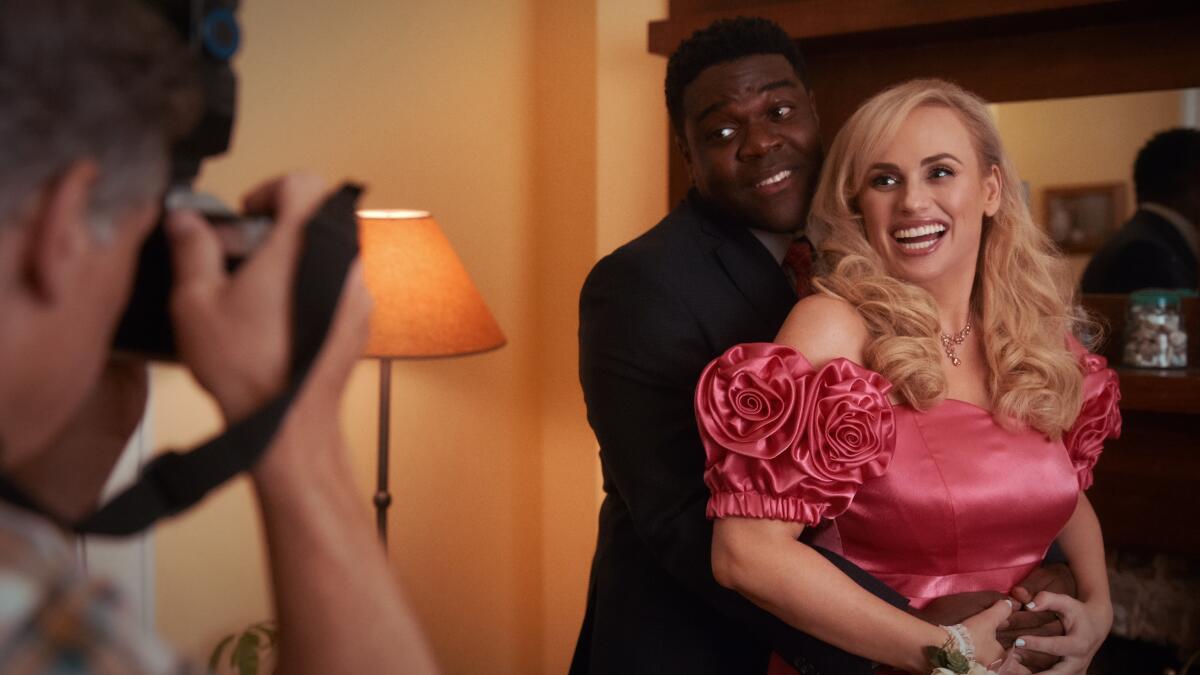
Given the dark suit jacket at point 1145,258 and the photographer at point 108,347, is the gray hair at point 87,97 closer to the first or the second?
the photographer at point 108,347

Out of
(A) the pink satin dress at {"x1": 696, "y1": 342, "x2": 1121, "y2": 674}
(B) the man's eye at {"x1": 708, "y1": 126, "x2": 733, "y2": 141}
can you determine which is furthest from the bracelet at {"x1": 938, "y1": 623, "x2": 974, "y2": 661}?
(B) the man's eye at {"x1": 708, "y1": 126, "x2": 733, "y2": 141}

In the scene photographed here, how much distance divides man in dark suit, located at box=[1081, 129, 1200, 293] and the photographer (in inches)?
97.6

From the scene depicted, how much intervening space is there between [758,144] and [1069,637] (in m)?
0.96

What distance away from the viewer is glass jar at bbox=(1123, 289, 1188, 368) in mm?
2637

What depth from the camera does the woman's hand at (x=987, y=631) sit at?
5.32 feet

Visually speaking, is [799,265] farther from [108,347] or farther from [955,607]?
[108,347]

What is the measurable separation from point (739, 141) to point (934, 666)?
37.6 inches

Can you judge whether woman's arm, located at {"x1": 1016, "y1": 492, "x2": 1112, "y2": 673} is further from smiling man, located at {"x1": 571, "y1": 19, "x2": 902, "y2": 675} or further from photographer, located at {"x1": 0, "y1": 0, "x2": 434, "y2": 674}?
photographer, located at {"x1": 0, "y1": 0, "x2": 434, "y2": 674}

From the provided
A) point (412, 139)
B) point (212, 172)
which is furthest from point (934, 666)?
point (412, 139)

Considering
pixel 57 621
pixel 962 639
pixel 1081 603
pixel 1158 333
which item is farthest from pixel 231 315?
pixel 1158 333

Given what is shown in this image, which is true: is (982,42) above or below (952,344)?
above

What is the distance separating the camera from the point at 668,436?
1771mm

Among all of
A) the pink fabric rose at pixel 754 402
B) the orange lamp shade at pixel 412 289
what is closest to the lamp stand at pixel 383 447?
the orange lamp shade at pixel 412 289

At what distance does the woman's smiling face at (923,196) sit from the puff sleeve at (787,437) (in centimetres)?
31
